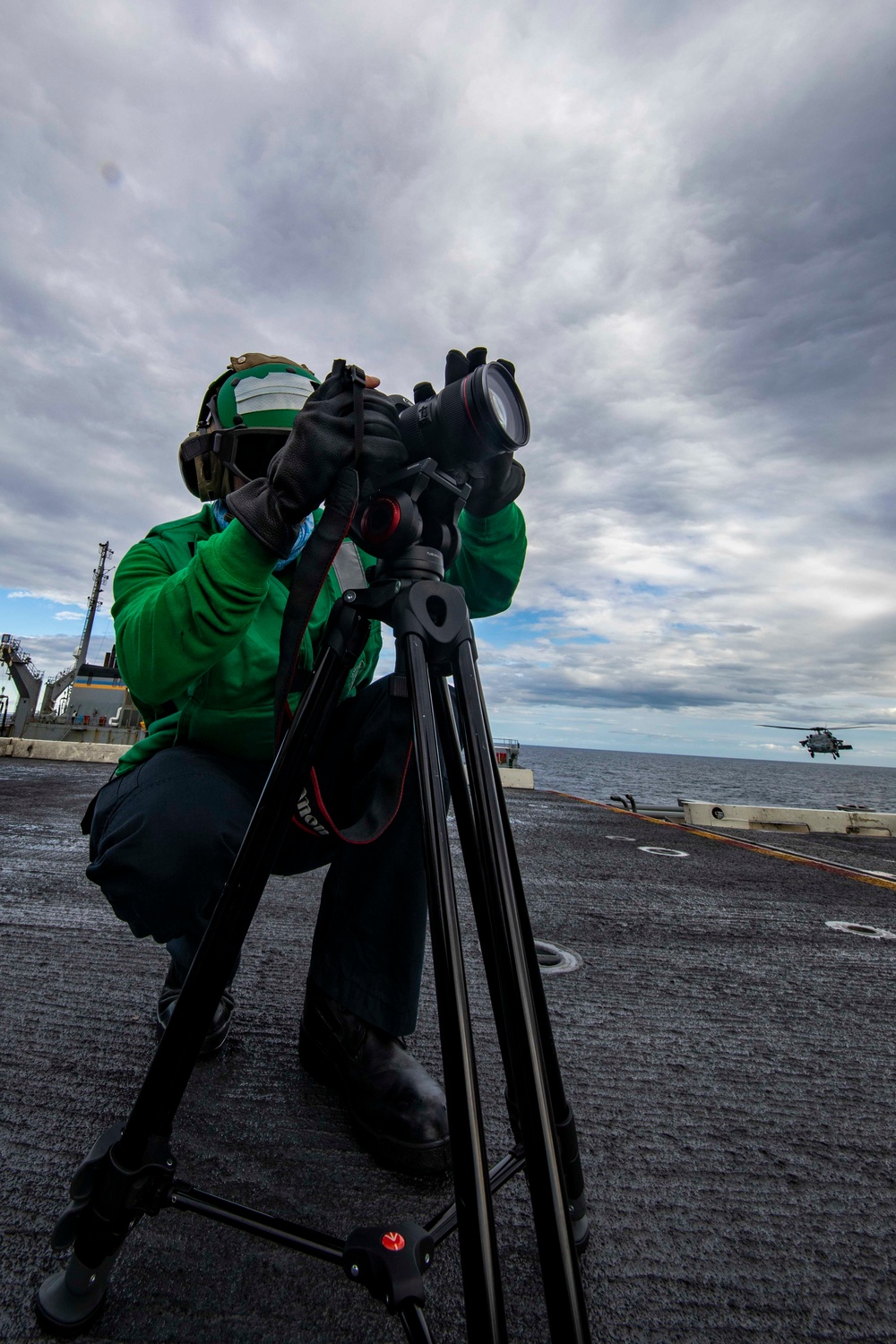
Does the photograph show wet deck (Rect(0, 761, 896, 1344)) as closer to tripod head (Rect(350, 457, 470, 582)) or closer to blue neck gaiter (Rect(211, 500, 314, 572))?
tripod head (Rect(350, 457, 470, 582))

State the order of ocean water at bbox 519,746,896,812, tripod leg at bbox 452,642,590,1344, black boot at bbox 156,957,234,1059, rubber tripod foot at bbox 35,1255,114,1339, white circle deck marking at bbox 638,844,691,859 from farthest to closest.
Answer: ocean water at bbox 519,746,896,812
white circle deck marking at bbox 638,844,691,859
black boot at bbox 156,957,234,1059
rubber tripod foot at bbox 35,1255,114,1339
tripod leg at bbox 452,642,590,1344

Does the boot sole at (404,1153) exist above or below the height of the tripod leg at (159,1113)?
below

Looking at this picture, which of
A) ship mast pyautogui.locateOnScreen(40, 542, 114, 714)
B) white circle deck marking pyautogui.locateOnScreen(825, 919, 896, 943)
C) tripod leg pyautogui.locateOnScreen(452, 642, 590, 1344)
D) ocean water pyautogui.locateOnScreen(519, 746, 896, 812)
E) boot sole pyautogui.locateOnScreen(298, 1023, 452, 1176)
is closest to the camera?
tripod leg pyautogui.locateOnScreen(452, 642, 590, 1344)

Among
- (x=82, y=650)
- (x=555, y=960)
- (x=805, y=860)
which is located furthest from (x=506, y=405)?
(x=82, y=650)

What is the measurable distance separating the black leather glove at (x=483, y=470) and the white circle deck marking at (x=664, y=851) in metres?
3.46

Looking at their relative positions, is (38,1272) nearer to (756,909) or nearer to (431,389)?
(431,389)

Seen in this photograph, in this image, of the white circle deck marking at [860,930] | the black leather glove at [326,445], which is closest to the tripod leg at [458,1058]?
the black leather glove at [326,445]

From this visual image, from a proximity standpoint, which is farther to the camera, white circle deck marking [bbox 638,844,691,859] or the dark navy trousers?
white circle deck marking [bbox 638,844,691,859]

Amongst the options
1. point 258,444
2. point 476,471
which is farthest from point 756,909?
point 258,444

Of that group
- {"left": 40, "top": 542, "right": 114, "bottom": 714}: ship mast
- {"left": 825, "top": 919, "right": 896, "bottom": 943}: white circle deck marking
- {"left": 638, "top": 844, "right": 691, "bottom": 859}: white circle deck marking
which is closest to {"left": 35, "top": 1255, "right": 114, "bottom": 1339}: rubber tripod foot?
{"left": 825, "top": 919, "right": 896, "bottom": 943}: white circle deck marking

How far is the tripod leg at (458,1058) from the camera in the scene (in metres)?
0.54

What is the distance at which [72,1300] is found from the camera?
0.74 meters

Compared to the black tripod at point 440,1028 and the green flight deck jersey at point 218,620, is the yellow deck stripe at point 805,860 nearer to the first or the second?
the green flight deck jersey at point 218,620

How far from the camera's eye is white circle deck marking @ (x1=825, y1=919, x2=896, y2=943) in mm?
2416
